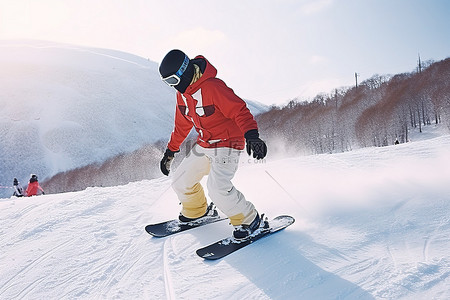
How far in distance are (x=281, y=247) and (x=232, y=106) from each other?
1.16 meters

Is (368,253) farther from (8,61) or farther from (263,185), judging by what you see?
(8,61)

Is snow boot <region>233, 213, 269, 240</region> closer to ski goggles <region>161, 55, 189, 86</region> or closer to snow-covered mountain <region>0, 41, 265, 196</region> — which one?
ski goggles <region>161, 55, 189, 86</region>

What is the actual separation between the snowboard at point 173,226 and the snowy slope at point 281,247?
10cm

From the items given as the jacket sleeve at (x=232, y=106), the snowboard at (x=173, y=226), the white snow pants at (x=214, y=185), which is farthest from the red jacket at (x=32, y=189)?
the jacket sleeve at (x=232, y=106)

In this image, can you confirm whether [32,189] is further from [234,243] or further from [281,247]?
[281,247]

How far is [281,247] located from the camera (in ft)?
7.52

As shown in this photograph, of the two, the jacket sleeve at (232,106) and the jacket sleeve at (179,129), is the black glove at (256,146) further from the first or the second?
the jacket sleeve at (179,129)

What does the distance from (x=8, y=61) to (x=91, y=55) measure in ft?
66.8

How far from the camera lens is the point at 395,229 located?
7.10 feet

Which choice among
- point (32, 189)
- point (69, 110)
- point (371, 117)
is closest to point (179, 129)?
point (32, 189)

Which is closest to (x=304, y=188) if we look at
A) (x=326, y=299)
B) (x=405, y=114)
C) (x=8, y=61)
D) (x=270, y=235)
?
(x=270, y=235)

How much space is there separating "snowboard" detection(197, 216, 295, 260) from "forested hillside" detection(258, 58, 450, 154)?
1211 inches

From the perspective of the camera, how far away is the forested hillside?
3102cm

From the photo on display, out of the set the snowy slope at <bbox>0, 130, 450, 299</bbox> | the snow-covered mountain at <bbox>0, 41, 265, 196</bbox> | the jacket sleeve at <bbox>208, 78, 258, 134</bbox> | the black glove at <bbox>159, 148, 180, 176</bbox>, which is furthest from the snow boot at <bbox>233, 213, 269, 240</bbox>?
the snow-covered mountain at <bbox>0, 41, 265, 196</bbox>
